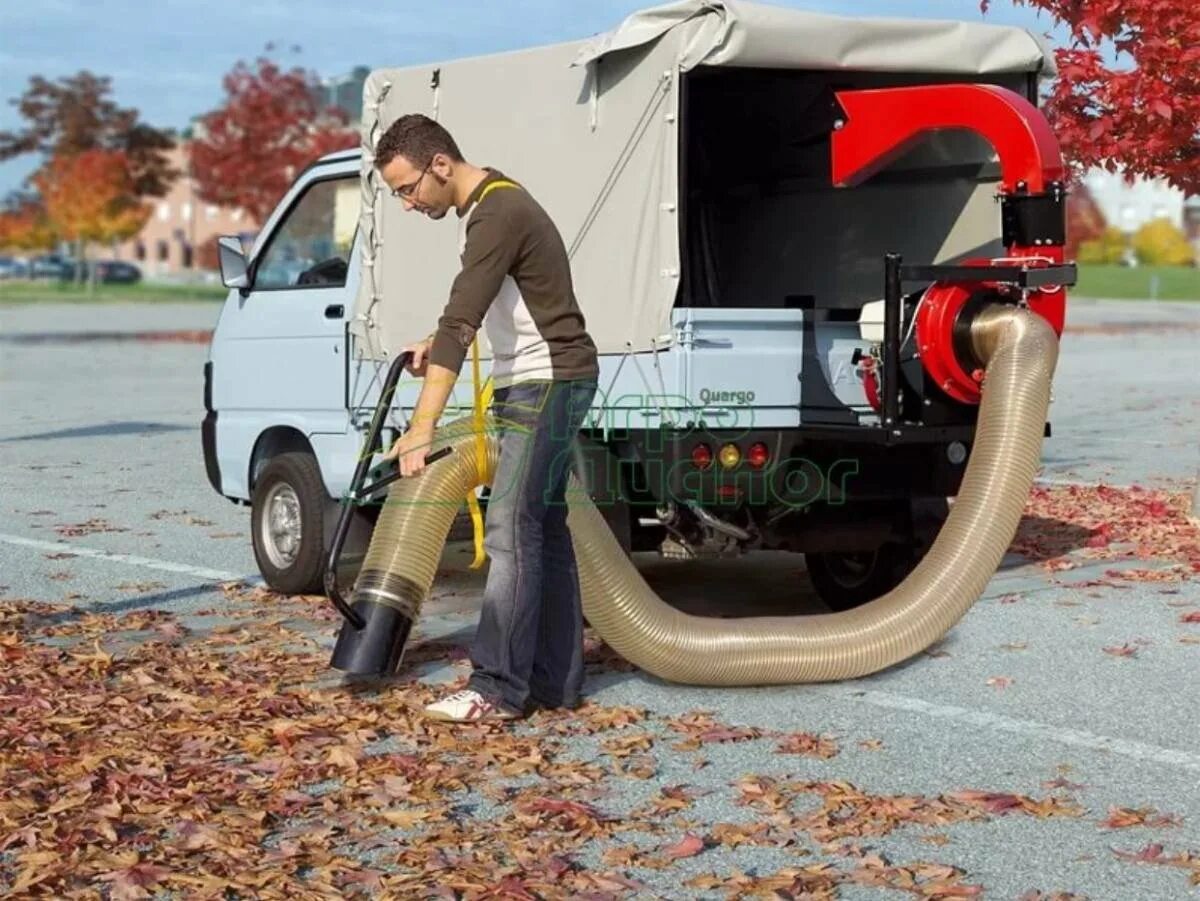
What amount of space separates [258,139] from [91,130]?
19.9 meters

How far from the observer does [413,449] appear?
6.30 m

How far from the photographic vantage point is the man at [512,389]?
6.23m

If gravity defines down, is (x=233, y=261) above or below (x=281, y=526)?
above

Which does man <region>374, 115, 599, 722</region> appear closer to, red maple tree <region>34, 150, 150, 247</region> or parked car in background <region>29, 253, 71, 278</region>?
red maple tree <region>34, 150, 150, 247</region>

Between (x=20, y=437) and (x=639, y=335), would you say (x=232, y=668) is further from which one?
(x=20, y=437)

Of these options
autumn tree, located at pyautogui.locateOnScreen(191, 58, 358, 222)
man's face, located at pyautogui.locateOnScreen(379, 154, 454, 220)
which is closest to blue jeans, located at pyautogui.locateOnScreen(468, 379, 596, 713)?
man's face, located at pyautogui.locateOnScreen(379, 154, 454, 220)

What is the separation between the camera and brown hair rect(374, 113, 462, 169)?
627 cm

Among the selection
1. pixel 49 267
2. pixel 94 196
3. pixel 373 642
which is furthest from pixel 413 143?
pixel 49 267

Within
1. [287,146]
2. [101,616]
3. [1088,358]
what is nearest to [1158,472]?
[101,616]

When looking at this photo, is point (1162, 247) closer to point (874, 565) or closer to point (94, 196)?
point (94, 196)

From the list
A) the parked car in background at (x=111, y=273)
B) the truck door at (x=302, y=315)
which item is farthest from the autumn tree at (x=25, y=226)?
the truck door at (x=302, y=315)

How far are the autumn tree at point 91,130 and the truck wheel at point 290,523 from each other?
2582 inches

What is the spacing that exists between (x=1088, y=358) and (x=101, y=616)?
25.8 meters

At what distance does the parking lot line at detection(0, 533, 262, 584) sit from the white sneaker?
3.21 meters
